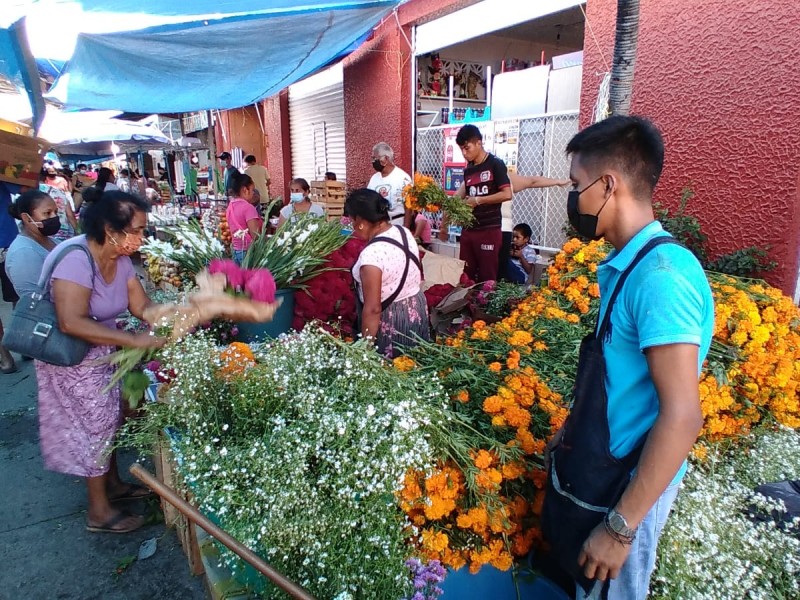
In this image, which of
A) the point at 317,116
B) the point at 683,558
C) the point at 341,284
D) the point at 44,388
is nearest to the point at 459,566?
the point at 683,558

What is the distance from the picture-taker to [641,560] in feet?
4.58

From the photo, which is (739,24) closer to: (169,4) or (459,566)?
(459,566)

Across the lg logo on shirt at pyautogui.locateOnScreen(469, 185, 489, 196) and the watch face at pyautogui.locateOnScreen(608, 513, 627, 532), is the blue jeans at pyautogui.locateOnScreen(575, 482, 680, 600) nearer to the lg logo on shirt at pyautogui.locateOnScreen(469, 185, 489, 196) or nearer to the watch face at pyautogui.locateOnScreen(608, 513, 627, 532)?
the watch face at pyautogui.locateOnScreen(608, 513, 627, 532)

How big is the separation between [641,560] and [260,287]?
68.7 inches

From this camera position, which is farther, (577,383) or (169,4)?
(169,4)

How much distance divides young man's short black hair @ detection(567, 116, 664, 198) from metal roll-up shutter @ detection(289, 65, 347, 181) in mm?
8723

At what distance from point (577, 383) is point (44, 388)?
9.26 ft

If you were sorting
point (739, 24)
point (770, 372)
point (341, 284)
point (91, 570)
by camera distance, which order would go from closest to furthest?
point (770, 372), point (91, 570), point (341, 284), point (739, 24)

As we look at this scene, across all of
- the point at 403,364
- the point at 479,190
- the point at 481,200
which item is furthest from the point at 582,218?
the point at 479,190

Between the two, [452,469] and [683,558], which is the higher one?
[452,469]

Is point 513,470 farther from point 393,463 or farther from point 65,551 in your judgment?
point 65,551

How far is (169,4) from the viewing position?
432 centimetres

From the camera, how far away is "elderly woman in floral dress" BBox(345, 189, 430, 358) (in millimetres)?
2832

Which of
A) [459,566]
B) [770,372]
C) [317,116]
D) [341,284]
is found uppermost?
[317,116]
